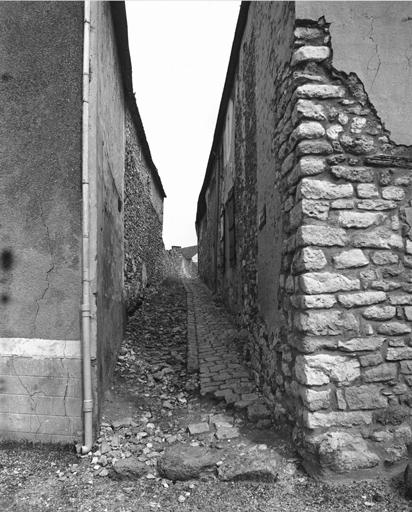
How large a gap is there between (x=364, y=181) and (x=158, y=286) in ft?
29.6

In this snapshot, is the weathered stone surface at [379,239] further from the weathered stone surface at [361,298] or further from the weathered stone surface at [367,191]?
the weathered stone surface at [361,298]

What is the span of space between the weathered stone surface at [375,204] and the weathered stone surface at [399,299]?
74 centimetres

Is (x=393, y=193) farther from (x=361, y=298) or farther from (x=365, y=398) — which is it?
(x=365, y=398)

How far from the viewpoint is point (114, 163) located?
17.7ft

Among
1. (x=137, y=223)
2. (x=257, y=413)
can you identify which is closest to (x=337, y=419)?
(x=257, y=413)

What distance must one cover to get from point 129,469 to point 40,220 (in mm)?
2321

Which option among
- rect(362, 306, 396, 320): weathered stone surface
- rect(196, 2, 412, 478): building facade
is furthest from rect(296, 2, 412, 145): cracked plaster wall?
rect(362, 306, 396, 320): weathered stone surface

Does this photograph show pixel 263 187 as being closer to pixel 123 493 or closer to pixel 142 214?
pixel 123 493

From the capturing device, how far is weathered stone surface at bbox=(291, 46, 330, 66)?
3.22m

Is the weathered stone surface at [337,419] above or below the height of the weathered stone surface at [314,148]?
below

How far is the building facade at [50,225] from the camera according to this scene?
3488 mm

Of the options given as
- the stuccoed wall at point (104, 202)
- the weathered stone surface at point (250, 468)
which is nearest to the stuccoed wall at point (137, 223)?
the stuccoed wall at point (104, 202)

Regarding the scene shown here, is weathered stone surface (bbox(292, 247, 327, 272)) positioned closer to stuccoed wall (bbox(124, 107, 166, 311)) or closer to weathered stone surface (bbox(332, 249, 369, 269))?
weathered stone surface (bbox(332, 249, 369, 269))

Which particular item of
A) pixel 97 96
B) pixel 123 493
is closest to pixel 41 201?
pixel 97 96
